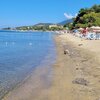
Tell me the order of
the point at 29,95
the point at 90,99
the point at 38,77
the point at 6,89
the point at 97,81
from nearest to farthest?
1. the point at 90,99
2. the point at 29,95
3. the point at 6,89
4. the point at 97,81
5. the point at 38,77

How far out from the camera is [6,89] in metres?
11.2

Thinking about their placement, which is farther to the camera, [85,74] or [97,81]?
[85,74]

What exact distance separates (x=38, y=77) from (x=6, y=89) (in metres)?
3.08

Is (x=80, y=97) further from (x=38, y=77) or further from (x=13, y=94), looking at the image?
(x=38, y=77)

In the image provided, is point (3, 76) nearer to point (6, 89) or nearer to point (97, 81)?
point (6, 89)

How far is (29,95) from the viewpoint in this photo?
33.5 ft

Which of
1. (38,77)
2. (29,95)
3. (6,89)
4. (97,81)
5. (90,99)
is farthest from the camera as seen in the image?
(38,77)

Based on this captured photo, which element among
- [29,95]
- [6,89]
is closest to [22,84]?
[6,89]

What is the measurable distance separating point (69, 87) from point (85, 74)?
2957 millimetres

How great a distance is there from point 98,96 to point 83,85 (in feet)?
6.46

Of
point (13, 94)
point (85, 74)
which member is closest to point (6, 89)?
point (13, 94)

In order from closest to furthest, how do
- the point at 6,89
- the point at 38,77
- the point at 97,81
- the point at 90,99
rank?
the point at 90,99 → the point at 6,89 → the point at 97,81 → the point at 38,77

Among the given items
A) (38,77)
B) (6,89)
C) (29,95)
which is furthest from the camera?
(38,77)

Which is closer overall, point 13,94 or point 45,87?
point 13,94
